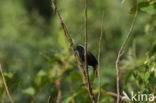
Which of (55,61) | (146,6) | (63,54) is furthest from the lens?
(63,54)

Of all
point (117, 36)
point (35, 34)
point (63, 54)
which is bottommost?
point (35, 34)

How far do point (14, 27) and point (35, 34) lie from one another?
1015 mm

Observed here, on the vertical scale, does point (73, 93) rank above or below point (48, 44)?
above

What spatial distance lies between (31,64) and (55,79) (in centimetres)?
520

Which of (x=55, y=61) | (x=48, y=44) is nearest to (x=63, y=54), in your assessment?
(x=55, y=61)

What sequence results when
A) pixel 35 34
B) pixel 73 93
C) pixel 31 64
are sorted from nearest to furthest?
pixel 73 93, pixel 31 64, pixel 35 34

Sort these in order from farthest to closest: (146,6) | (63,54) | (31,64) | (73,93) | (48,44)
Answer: (48,44), (31,64), (63,54), (73,93), (146,6)

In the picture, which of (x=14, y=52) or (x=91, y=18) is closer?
(x=14, y=52)

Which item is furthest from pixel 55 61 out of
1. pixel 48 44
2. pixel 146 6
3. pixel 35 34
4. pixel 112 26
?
pixel 35 34

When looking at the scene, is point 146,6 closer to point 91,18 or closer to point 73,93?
point 73,93

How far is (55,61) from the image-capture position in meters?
1.97

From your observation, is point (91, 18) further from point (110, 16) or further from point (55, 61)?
point (55, 61)

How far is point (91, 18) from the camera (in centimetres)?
867

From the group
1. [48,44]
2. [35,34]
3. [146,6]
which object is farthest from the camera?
[35,34]
